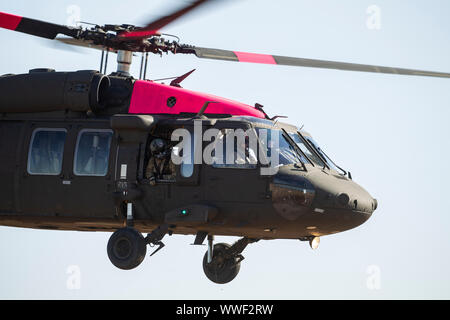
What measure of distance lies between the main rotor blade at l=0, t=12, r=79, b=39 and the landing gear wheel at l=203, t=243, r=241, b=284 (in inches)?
187

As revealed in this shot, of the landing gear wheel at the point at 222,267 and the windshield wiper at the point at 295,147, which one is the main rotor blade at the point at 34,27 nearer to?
the windshield wiper at the point at 295,147

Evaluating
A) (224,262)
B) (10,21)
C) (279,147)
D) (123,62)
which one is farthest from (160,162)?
(10,21)

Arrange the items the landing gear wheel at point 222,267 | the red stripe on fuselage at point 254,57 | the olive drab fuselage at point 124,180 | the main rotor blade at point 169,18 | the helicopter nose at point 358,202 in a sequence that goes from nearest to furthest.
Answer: the main rotor blade at point 169,18 < the helicopter nose at point 358,202 < the olive drab fuselage at point 124,180 < the red stripe on fuselage at point 254,57 < the landing gear wheel at point 222,267

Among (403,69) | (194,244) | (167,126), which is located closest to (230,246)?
(194,244)

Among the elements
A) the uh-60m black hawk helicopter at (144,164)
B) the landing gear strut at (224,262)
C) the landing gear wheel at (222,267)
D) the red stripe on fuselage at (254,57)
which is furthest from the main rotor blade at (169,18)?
the landing gear wheel at (222,267)

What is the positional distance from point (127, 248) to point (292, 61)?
14.0 ft

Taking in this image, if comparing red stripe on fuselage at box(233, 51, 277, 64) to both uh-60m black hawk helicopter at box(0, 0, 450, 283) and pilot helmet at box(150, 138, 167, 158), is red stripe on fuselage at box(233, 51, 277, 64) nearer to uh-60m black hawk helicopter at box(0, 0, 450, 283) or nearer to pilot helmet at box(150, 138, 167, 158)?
uh-60m black hawk helicopter at box(0, 0, 450, 283)

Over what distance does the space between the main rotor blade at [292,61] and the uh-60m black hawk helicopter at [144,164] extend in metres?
0.02

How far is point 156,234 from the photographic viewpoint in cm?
1507

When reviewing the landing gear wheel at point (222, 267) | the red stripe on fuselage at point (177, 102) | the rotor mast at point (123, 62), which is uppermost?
the rotor mast at point (123, 62)

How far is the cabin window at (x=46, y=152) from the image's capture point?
1580 centimetres

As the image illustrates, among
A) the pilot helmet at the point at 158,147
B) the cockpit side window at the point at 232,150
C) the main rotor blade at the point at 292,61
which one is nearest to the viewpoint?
the cockpit side window at the point at 232,150

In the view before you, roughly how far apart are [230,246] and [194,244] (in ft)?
6.32

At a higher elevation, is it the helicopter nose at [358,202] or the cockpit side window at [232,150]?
the cockpit side window at [232,150]
